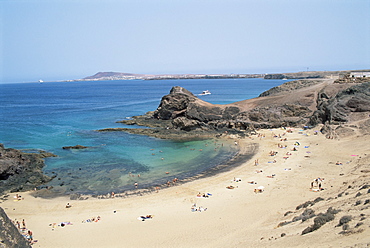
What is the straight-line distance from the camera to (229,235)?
14.6m

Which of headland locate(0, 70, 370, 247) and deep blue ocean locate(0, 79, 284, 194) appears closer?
headland locate(0, 70, 370, 247)

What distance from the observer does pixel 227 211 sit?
18.4 metres

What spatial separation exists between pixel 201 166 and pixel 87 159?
11.9m

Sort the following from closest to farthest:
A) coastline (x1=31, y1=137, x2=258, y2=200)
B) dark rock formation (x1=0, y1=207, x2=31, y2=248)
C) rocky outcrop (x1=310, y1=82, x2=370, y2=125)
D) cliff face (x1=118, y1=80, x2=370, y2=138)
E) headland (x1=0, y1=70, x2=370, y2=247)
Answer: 1. dark rock formation (x1=0, y1=207, x2=31, y2=248)
2. headland (x1=0, y1=70, x2=370, y2=247)
3. coastline (x1=31, y1=137, x2=258, y2=200)
4. rocky outcrop (x1=310, y1=82, x2=370, y2=125)
5. cliff face (x1=118, y1=80, x2=370, y2=138)

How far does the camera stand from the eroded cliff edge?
39781 mm

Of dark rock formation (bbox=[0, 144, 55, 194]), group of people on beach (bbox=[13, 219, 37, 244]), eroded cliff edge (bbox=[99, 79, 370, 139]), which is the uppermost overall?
eroded cliff edge (bbox=[99, 79, 370, 139])

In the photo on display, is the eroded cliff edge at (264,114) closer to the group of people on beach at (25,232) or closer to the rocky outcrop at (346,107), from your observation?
the rocky outcrop at (346,107)

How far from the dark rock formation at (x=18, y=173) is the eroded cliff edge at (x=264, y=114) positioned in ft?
58.4

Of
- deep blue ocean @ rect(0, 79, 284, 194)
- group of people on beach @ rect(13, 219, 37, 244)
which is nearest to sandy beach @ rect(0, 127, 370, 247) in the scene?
group of people on beach @ rect(13, 219, 37, 244)

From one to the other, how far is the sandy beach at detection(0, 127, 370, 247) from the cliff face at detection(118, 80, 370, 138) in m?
Answer: 13.1

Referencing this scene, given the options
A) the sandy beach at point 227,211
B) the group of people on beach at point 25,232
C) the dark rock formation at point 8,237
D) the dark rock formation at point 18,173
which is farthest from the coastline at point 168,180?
the dark rock formation at point 8,237

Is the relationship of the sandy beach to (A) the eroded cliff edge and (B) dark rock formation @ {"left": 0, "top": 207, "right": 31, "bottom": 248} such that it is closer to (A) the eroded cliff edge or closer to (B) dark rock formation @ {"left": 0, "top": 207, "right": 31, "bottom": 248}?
(B) dark rock formation @ {"left": 0, "top": 207, "right": 31, "bottom": 248}

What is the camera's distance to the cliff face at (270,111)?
40.5 m

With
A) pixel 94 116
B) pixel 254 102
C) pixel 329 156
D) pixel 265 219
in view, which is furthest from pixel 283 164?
pixel 94 116
